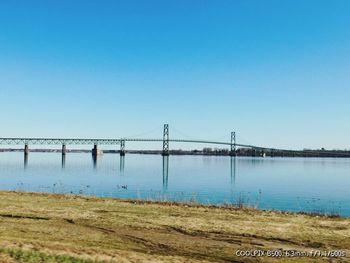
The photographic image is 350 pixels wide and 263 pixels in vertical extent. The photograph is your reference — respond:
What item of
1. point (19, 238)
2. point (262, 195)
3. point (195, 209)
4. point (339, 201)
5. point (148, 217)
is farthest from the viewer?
point (262, 195)

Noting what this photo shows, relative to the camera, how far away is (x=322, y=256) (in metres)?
14.9

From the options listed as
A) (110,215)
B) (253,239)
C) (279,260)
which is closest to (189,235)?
(253,239)

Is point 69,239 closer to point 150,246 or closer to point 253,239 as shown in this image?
point 150,246

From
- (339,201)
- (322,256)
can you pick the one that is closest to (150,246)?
(322,256)

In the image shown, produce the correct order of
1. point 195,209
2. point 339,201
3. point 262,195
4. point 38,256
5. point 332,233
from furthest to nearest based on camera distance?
1. point 262,195
2. point 339,201
3. point 195,209
4. point 332,233
5. point 38,256

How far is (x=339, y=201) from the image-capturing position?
4316 cm

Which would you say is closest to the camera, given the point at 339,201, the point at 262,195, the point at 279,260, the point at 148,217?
the point at 279,260

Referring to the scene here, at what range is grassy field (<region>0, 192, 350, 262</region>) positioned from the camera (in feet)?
45.8

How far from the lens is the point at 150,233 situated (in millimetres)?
18047

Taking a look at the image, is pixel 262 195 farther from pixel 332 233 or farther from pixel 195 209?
pixel 332 233

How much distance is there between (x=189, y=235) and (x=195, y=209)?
885cm

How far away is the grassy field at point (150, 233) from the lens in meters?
A: 14.0

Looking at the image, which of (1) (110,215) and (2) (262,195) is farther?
(2) (262,195)

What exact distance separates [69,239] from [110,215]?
627 cm
